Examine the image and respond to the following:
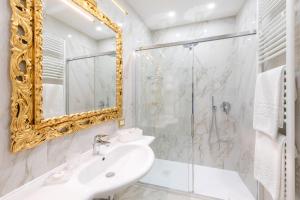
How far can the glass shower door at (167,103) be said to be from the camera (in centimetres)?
230

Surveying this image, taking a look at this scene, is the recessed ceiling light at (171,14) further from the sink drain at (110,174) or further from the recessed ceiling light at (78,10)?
the sink drain at (110,174)

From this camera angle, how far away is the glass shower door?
7.56ft

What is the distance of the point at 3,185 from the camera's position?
0.75 meters

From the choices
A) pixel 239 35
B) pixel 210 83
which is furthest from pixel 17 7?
pixel 210 83

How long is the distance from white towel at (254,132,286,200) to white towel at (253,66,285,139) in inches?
3.3

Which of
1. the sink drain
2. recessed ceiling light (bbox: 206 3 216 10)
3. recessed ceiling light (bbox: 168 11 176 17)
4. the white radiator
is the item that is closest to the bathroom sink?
the sink drain

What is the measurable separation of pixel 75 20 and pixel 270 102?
5.17 feet

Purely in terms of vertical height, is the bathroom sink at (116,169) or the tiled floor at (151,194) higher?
the bathroom sink at (116,169)

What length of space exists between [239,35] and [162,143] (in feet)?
5.97

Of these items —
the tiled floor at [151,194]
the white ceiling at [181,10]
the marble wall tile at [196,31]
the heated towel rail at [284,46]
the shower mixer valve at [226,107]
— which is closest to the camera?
the heated towel rail at [284,46]

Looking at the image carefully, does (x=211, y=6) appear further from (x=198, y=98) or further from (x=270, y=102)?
(x=270, y=102)

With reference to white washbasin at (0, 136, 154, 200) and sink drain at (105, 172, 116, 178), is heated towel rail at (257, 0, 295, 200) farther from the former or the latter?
sink drain at (105, 172, 116, 178)

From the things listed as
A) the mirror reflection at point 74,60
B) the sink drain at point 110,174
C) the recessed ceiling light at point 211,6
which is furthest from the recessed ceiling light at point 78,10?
the recessed ceiling light at point 211,6

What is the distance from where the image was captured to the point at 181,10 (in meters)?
2.29
